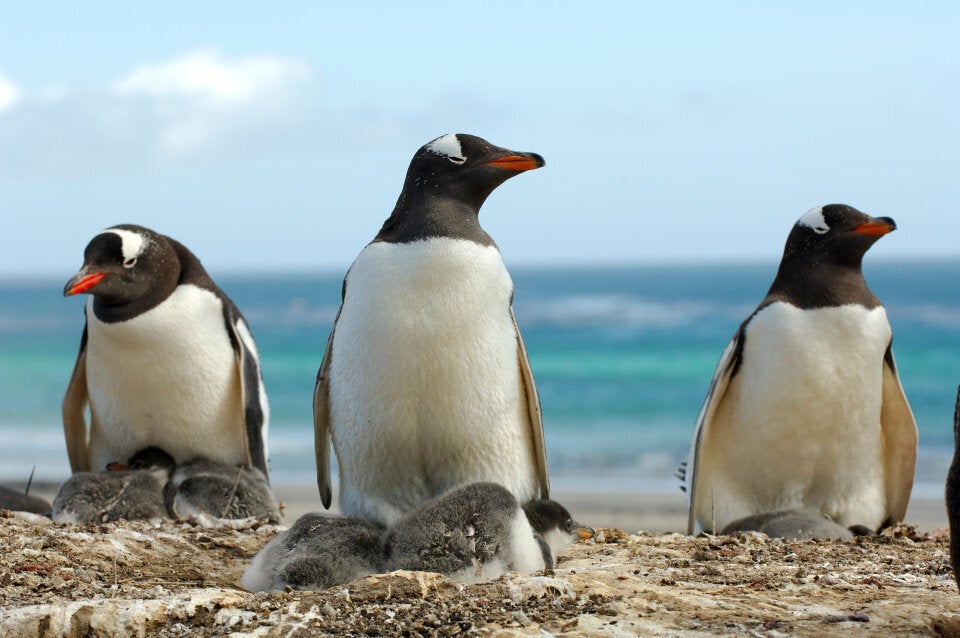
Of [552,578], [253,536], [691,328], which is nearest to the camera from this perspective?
[552,578]

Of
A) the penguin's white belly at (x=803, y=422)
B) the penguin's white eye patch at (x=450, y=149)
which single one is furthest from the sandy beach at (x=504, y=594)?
the penguin's white eye patch at (x=450, y=149)

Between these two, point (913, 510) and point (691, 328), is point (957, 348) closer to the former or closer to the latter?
point (691, 328)

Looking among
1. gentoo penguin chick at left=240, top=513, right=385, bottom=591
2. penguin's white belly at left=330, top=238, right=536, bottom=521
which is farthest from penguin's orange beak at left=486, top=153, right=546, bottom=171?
gentoo penguin chick at left=240, top=513, right=385, bottom=591

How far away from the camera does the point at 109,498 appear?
19.2ft

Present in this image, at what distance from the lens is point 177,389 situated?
6465mm

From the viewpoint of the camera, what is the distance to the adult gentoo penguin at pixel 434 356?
170 inches

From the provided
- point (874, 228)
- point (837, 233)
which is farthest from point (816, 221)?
point (874, 228)

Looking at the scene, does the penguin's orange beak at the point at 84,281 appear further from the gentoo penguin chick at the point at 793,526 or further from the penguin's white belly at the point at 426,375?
the gentoo penguin chick at the point at 793,526

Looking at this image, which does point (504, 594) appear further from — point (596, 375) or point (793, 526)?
point (596, 375)

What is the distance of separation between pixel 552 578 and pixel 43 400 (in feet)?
75.5

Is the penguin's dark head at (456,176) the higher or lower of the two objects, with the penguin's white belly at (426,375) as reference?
higher

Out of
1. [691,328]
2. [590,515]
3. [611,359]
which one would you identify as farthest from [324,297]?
[590,515]

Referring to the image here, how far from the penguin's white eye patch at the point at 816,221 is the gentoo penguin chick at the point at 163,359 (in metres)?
3.07

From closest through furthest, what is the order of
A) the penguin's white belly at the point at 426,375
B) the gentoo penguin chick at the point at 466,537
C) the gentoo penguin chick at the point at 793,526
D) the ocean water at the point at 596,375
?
the gentoo penguin chick at the point at 466,537, the penguin's white belly at the point at 426,375, the gentoo penguin chick at the point at 793,526, the ocean water at the point at 596,375
